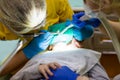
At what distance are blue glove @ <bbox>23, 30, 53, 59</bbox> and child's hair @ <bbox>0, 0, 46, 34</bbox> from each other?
0.16m

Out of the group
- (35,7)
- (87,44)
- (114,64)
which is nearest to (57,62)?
(35,7)

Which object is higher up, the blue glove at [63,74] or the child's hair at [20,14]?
the child's hair at [20,14]

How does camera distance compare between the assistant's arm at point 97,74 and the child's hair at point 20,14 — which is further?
the assistant's arm at point 97,74

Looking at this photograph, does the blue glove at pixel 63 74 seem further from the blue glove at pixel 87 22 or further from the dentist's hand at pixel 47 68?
the blue glove at pixel 87 22

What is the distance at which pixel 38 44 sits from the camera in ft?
4.53

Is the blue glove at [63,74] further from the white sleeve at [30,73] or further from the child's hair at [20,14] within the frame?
the child's hair at [20,14]

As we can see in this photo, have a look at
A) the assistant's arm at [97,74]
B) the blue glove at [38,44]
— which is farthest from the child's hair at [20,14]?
the assistant's arm at [97,74]

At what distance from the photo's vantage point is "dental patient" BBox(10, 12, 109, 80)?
1213mm

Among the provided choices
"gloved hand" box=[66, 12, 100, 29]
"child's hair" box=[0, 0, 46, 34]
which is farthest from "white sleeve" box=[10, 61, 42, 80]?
"gloved hand" box=[66, 12, 100, 29]

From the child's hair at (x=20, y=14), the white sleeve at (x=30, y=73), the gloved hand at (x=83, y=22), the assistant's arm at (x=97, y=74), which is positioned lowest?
the assistant's arm at (x=97, y=74)

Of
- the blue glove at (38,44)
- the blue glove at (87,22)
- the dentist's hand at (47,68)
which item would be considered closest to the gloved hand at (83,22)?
the blue glove at (87,22)

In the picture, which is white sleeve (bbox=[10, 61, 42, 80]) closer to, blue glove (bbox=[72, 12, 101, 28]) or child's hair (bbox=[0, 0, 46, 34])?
child's hair (bbox=[0, 0, 46, 34])

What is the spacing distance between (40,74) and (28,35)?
209mm

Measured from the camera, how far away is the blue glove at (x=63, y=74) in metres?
1.16
